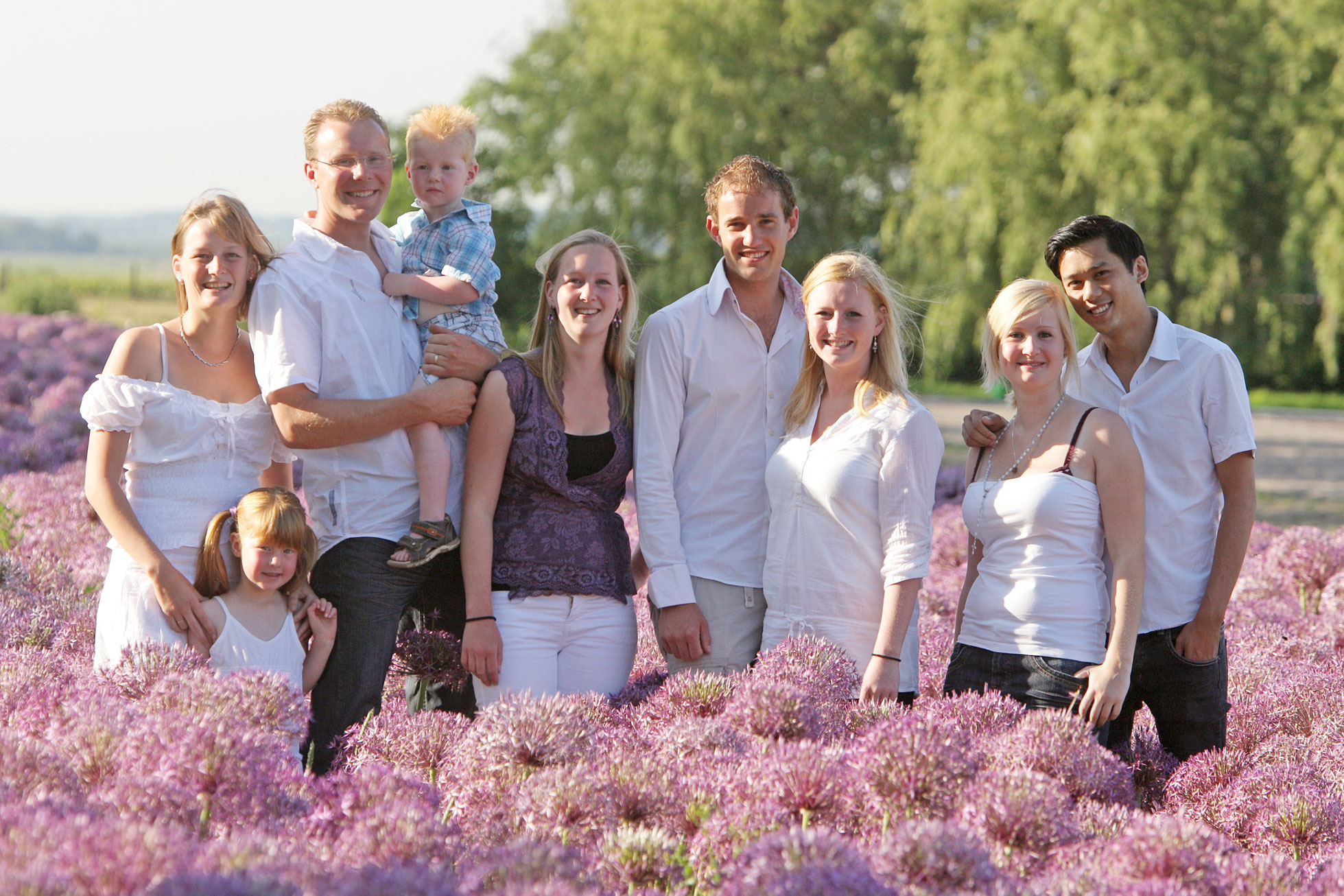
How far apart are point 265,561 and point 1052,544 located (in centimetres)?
253

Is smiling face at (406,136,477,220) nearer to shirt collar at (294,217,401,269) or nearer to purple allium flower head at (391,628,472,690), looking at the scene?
shirt collar at (294,217,401,269)

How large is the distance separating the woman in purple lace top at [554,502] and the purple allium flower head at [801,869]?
211 cm

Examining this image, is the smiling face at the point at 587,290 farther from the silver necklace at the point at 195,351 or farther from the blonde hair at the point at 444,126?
the silver necklace at the point at 195,351

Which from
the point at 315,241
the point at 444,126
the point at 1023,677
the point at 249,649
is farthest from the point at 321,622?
the point at 1023,677

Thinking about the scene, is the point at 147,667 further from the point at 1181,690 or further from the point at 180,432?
the point at 1181,690

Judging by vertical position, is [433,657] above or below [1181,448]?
below

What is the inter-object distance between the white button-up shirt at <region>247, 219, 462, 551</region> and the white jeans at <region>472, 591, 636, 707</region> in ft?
1.65

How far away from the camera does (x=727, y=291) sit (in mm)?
4523

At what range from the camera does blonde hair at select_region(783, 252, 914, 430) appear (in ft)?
13.8

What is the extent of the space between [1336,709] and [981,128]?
1969 cm

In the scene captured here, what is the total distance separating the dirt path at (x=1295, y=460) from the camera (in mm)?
13547

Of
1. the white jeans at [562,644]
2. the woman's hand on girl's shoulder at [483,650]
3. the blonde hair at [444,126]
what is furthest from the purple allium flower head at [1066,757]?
the blonde hair at [444,126]

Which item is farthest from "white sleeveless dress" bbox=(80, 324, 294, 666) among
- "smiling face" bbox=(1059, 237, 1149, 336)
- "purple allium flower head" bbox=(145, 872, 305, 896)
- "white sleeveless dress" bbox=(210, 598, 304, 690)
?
"smiling face" bbox=(1059, 237, 1149, 336)

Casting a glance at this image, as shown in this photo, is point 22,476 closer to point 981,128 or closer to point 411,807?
point 411,807
